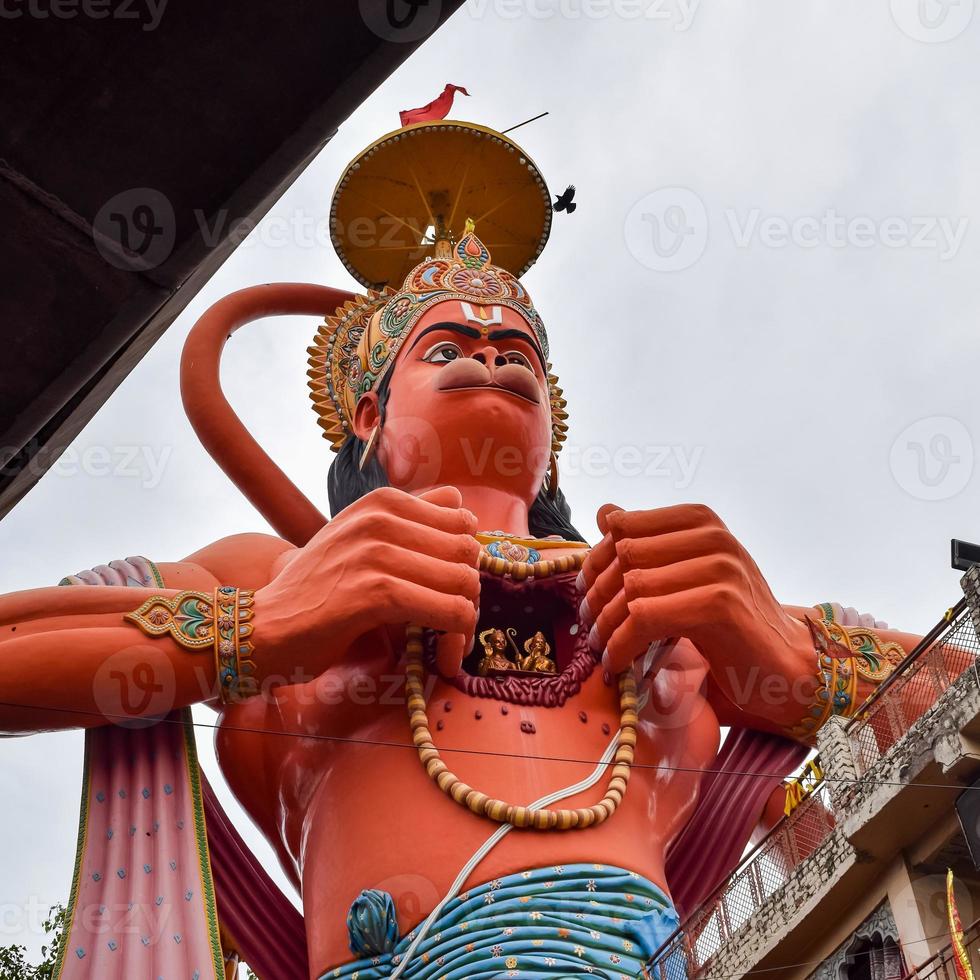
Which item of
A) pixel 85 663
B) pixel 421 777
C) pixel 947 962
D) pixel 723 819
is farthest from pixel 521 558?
pixel 947 962

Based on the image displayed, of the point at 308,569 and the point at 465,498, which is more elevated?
the point at 465,498

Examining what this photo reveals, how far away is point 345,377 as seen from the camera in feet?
30.2

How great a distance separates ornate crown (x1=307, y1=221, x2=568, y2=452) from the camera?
337 inches

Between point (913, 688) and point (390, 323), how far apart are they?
152 inches

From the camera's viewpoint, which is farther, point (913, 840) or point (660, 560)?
point (660, 560)

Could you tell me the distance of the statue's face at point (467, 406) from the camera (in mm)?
7859

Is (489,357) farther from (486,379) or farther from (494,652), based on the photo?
(494,652)

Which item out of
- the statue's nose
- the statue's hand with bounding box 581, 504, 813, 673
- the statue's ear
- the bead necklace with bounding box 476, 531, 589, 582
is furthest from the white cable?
the statue's ear

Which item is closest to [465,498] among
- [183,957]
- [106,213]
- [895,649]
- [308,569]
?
[308,569]

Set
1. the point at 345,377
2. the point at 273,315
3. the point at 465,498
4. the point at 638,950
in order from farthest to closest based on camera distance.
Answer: the point at 273,315 < the point at 345,377 < the point at 465,498 < the point at 638,950

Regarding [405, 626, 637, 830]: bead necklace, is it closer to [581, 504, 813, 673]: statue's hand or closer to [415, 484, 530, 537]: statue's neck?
[581, 504, 813, 673]: statue's hand

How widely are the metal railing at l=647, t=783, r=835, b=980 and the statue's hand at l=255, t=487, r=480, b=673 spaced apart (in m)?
1.62

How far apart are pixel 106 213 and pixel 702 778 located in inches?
240

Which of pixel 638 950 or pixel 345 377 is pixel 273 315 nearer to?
pixel 345 377
